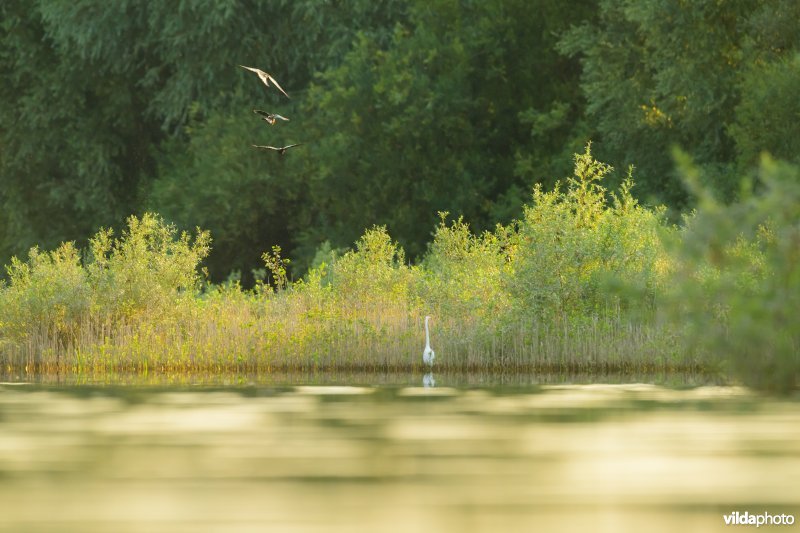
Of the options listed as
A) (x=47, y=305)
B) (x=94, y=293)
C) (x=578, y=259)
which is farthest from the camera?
(x=94, y=293)

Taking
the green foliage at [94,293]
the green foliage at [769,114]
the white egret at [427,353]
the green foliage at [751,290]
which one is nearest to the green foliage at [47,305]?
the green foliage at [94,293]

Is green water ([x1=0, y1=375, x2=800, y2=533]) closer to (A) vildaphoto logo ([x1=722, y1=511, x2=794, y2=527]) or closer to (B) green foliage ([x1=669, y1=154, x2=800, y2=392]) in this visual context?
(A) vildaphoto logo ([x1=722, y1=511, x2=794, y2=527])

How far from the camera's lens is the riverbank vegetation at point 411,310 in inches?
804

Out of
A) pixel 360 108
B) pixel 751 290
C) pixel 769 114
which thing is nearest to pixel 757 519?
pixel 751 290

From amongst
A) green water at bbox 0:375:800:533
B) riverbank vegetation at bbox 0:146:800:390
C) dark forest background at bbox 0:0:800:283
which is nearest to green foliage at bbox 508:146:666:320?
riverbank vegetation at bbox 0:146:800:390

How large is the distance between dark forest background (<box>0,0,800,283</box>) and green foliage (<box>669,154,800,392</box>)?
41.1 feet

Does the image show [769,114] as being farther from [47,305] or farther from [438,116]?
[47,305]

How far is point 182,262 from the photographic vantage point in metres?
24.1

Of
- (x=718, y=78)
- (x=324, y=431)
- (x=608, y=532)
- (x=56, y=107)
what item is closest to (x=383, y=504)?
(x=608, y=532)

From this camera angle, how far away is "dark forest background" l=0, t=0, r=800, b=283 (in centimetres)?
3228

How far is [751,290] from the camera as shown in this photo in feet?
57.8

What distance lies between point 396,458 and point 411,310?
995 cm

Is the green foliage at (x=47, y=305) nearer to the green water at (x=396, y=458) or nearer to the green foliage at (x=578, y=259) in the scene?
the green water at (x=396, y=458)

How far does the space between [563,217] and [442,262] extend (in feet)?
7.82
